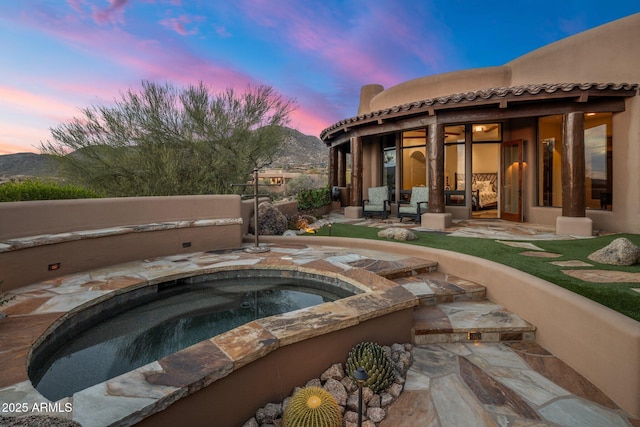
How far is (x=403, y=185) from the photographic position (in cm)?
1097

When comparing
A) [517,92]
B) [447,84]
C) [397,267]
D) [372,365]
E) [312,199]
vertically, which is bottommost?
[372,365]

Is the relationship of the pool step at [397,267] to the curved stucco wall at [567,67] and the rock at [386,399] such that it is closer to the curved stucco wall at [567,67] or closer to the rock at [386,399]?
the rock at [386,399]

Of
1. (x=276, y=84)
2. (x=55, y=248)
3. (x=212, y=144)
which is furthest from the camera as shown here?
(x=276, y=84)

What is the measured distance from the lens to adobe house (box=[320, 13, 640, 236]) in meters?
6.67

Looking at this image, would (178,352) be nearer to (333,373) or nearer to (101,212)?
(333,373)

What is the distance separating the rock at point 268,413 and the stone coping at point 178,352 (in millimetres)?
358

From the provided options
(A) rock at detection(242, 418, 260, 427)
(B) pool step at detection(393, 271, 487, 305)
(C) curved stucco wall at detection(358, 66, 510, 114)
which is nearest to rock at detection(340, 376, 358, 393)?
(A) rock at detection(242, 418, 260, 427)

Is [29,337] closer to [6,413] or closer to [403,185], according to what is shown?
[6,413]

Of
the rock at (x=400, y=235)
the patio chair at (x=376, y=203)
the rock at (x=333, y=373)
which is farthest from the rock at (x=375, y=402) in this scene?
the patio chair at (x=376, y=203)

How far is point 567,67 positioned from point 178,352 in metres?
10.4

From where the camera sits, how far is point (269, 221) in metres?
6.93

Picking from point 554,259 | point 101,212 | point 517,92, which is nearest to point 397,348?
point 554,259

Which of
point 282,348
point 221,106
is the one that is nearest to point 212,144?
point 221,106

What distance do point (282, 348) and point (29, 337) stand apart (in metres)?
2.00
